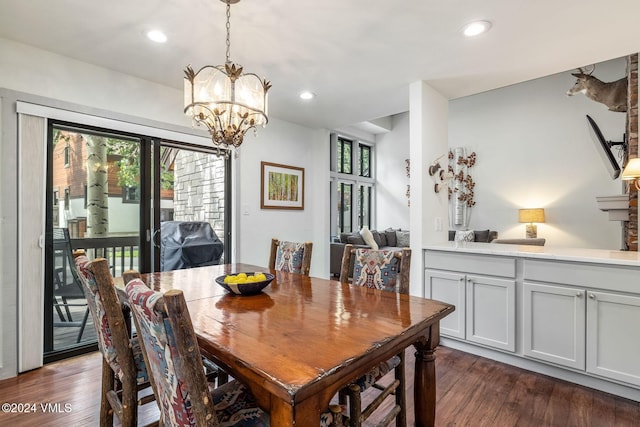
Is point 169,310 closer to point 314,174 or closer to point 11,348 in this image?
point 11,348

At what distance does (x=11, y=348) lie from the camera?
2.35 m

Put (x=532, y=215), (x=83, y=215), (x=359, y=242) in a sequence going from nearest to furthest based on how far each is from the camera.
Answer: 1. (x=83, y=215)
2. (x=532, y=215)
3. (x=359, y=242)

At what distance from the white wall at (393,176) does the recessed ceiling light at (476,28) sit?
5608mm

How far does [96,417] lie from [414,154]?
3.07 metres

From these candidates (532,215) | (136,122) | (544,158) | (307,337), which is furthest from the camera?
(544,158)

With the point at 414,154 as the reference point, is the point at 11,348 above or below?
below

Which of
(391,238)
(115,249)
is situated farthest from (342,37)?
(391,238)

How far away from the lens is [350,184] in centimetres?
767

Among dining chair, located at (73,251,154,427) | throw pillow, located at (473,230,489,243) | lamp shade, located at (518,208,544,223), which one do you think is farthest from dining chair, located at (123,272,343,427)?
lamp shade, located at (518,208,544,223)

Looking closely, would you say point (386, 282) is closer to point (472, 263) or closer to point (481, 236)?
point (472, 263)

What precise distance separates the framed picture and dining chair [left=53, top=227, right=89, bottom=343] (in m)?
1.96

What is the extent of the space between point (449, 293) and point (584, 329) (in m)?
0.93

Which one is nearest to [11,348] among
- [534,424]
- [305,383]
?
[305,383]

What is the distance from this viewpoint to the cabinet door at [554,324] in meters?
2.22
